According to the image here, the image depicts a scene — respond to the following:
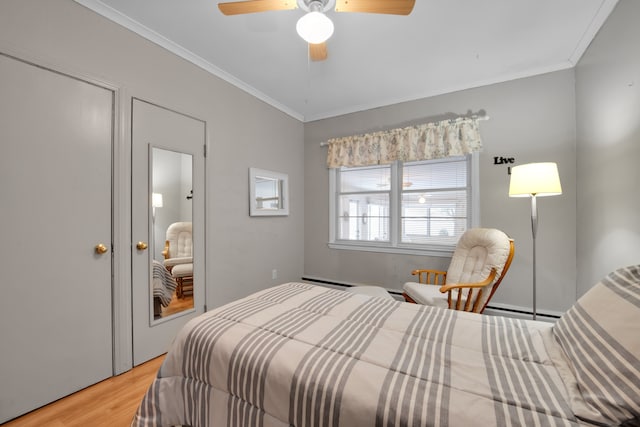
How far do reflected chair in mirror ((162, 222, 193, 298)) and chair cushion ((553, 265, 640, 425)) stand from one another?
8.41 ft

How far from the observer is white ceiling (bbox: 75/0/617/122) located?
187 cm

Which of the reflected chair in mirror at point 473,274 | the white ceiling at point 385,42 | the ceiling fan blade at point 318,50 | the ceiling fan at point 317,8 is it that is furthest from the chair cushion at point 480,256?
the ceiling fan blade at point 318,50

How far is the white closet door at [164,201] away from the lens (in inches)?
79.4

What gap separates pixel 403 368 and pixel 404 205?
2653 millimetres

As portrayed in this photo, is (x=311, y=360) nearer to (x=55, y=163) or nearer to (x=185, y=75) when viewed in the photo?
(x=55, y=163)

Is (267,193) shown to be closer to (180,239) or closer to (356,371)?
(180,239)

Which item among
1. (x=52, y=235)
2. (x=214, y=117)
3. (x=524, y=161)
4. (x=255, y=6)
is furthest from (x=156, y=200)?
(x=524, y=161)

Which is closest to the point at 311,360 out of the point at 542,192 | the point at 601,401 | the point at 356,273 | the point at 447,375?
the point at 447,375

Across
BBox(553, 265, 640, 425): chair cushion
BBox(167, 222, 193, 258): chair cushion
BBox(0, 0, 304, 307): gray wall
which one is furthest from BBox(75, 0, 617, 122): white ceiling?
BBox(553, 265, 640, 425): chair cushion

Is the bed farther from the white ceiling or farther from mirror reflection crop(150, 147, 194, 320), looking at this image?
the white ceiling

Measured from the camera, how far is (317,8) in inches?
61.2

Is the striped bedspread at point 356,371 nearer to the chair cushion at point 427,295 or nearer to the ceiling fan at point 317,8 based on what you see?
the chair cushion at point 427,295

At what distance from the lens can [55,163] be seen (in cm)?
163

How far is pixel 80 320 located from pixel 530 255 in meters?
3.92
